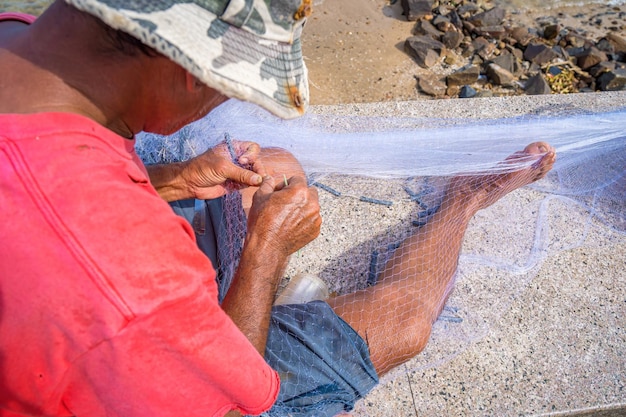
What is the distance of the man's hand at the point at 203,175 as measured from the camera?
1893 millimetres

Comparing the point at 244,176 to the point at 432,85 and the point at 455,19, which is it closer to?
the point at 432,85

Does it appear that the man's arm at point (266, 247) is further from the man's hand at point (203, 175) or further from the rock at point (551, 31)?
the rock at point (551, 31)

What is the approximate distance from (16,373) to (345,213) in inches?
71.1

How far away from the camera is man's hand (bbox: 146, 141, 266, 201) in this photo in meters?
1.89

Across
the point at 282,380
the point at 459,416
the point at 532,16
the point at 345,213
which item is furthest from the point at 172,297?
the point at 532,16

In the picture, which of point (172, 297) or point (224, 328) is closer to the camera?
point (172, 297)

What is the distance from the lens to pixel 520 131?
2338 millimetres

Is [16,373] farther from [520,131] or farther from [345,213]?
[520,131]

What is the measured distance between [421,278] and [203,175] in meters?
0.95

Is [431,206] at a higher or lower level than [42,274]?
lower

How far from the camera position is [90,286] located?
0.82 meters

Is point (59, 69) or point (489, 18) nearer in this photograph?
point (59, 69)

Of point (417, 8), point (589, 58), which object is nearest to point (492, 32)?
point (417, 8)

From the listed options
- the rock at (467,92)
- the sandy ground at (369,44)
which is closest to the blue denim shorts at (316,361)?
→ the sandy ground at (369,44)
